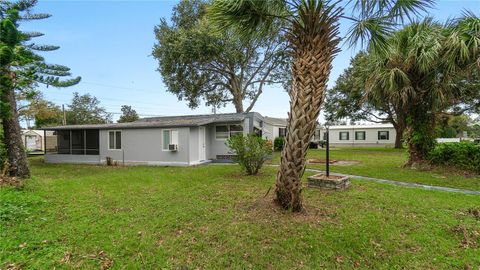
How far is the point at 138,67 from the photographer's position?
22.6m

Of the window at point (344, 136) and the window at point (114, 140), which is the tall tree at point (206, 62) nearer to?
the window at point (114, 140)

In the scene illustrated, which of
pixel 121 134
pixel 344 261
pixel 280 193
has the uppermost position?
pixel 121 134

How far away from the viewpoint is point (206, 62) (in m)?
20.3

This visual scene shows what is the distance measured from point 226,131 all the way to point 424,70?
10587mm

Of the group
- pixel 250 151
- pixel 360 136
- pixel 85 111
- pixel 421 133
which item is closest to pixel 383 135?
pixel 360 136

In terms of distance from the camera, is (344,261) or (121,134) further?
(121,134)

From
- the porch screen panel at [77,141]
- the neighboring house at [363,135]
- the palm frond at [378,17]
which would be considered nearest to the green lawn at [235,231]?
the palm frond at [378,17]

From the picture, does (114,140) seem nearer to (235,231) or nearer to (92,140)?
(92,140)

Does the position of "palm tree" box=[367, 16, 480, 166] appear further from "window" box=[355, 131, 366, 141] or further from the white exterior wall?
"window" box=[355, 131, 366, 141]

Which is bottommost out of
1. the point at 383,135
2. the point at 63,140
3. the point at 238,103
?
the point at 383,135

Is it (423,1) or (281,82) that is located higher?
(281,82)

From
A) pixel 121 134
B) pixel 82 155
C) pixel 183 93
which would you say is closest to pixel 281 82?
pixel 183 93

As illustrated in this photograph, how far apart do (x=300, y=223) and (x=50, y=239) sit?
3948 mm

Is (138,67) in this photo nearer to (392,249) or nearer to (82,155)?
(82,155)
